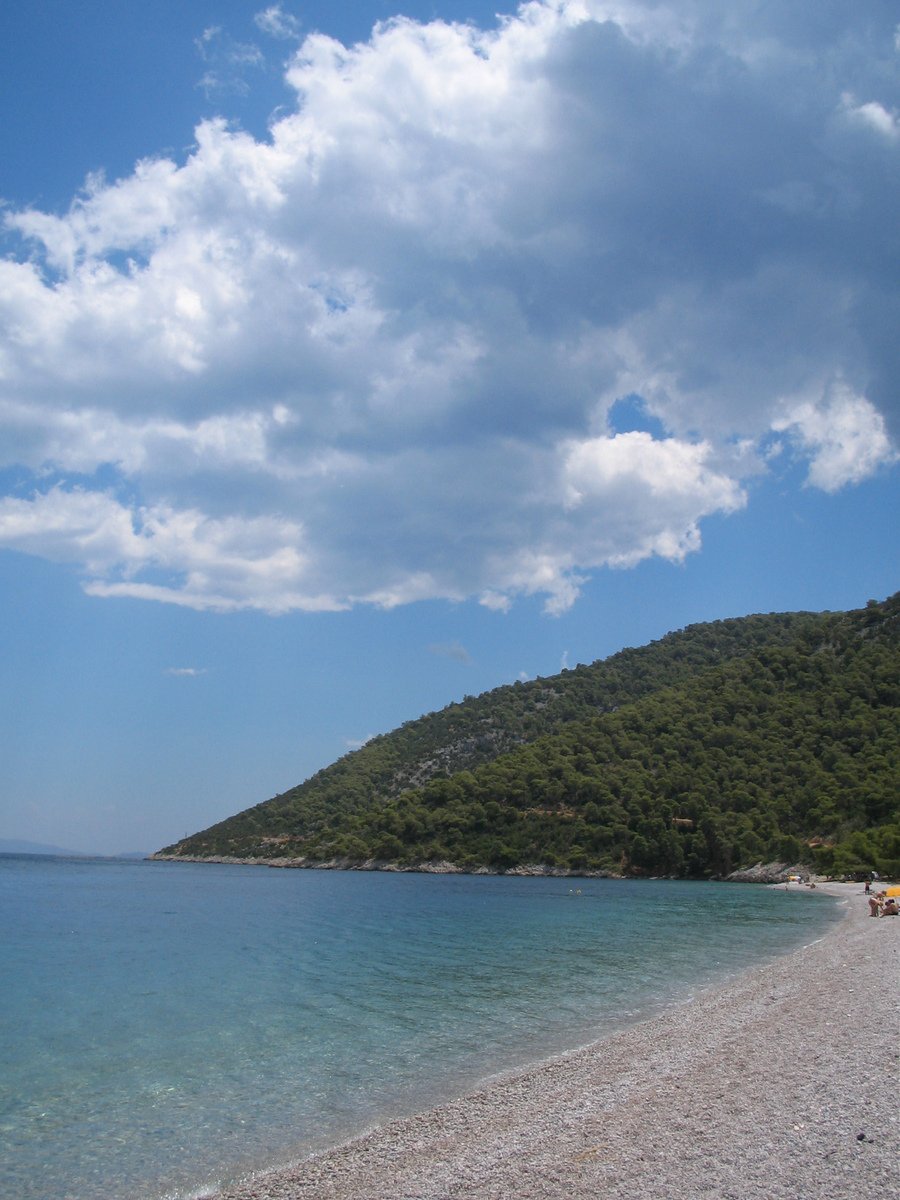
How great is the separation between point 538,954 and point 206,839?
169906 millimetres

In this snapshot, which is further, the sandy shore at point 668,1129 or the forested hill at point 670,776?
the forested hill at point 670,776

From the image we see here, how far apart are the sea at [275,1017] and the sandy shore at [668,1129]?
3.83 ft

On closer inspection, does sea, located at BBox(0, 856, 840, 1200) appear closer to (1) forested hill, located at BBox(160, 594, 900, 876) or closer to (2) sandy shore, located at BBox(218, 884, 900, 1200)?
(2) sandy shore, located at BBox(218, 884, 900, 1200)

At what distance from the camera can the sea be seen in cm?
1136

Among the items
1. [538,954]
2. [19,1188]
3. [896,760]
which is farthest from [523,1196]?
[896,760]

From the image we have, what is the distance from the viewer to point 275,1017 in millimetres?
19625

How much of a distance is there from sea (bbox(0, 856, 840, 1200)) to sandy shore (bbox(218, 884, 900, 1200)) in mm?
1166

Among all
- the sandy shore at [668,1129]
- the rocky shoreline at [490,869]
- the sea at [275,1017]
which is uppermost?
the sandy shore at [668,1129]

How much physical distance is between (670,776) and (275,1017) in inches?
3821

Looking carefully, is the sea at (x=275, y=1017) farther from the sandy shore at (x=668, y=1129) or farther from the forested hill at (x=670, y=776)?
the forested hill at (x=670, y=776)

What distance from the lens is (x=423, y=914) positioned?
5072 centimetres

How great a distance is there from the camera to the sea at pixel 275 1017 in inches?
447

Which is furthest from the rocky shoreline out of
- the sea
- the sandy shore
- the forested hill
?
the sandy shore

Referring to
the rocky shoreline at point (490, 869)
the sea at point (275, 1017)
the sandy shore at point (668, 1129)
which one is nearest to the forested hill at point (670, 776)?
the rocky shoreline at point (490, 869)
